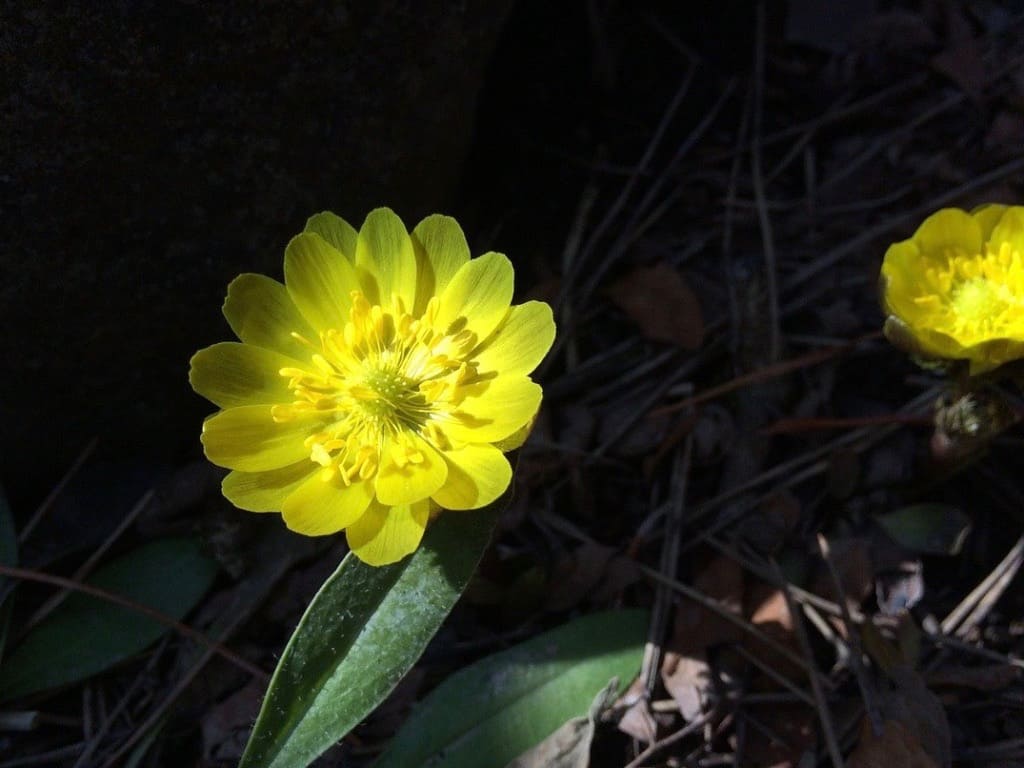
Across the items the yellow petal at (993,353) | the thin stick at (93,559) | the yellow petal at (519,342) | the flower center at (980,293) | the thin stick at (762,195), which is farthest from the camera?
the thin stick at (762,195)

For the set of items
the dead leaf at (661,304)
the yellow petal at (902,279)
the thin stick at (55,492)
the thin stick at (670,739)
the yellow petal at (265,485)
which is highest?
the yellow petal at (902,279)

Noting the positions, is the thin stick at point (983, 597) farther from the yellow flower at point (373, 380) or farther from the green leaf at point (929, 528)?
the yellow flower at point (373, 380)

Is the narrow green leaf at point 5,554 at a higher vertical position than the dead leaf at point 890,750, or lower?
higher

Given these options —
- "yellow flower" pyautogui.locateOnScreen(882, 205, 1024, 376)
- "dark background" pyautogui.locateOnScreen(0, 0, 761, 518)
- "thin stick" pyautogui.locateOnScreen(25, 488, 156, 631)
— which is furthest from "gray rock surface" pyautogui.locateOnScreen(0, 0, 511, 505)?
"yellow flower" pyautogui.locateOnScreen(882, 205, 1024, 376)

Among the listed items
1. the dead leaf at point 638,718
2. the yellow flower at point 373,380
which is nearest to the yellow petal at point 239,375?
the yellow flower at point 373,380

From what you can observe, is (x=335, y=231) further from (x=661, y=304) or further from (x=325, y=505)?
(x=661, y=304)
